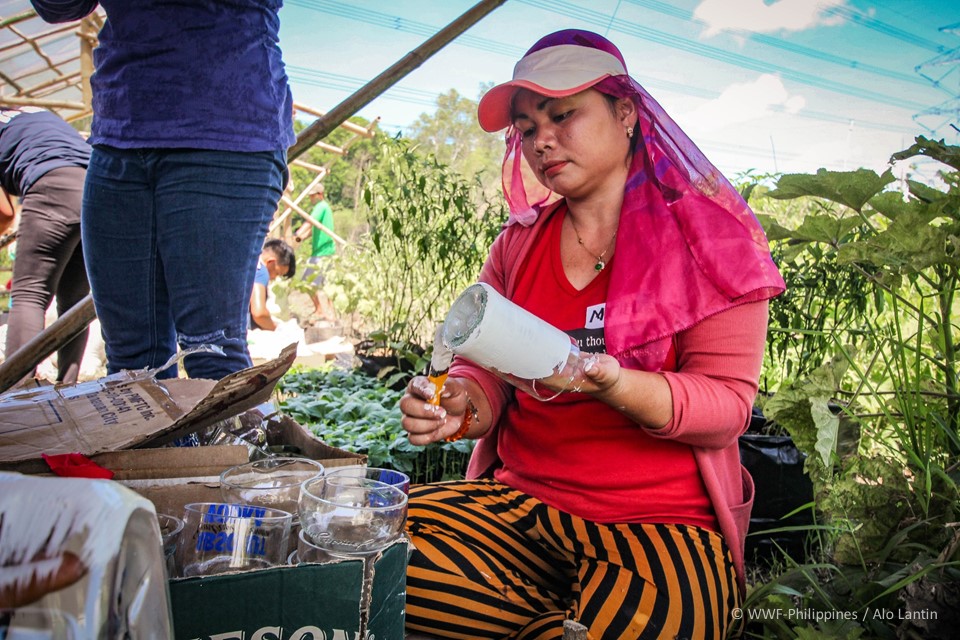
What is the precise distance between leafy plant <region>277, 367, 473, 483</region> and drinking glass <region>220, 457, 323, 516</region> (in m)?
1.30

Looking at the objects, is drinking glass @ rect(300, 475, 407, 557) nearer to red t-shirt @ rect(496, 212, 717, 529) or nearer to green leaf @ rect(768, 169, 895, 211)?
red t-shirt @ rect(496, 212, 717, 529)

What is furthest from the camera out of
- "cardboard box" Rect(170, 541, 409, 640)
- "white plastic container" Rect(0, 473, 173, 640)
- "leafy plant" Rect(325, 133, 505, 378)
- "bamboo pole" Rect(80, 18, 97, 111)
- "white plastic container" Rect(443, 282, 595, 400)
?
"bamboo pole" Rect(80, 18, 97, 111)

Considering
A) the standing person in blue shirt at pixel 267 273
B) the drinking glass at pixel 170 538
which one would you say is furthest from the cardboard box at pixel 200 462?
the standing person in blue shirt at pixel 267 273

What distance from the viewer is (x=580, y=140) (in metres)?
1.56

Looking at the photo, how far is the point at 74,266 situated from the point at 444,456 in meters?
1.98

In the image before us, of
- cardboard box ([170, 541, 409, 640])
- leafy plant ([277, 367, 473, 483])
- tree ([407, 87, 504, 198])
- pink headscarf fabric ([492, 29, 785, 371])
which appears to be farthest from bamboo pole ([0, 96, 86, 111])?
cardboard box ([170, 541, 409, 640])

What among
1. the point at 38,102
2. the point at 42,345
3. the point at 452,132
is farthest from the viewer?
the point at 452,132

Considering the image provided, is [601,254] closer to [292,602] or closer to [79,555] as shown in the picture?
[292,602]

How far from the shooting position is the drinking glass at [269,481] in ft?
3.18

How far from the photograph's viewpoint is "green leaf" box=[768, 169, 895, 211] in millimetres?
1422

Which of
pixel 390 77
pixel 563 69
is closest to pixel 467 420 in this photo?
pixel 563 69

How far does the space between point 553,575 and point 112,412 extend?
92 cm

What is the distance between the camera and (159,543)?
20.7 inches

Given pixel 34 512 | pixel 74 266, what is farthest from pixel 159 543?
pixel 74 266
